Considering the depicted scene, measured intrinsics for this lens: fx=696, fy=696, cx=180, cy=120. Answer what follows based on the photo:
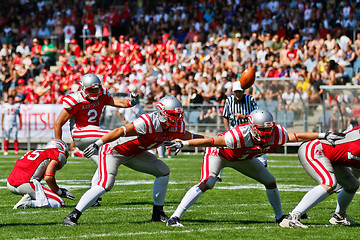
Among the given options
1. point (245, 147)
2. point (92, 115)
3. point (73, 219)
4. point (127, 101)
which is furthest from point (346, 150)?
point (92, 115)

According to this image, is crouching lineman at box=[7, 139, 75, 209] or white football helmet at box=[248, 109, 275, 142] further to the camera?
crouching lineman at box=[7, 139, 75, 209]

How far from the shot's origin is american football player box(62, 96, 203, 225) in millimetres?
6816

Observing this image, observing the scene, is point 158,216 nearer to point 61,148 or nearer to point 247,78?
point 61,148

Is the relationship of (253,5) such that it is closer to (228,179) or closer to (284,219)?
(228,179)

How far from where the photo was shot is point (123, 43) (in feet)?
79.1

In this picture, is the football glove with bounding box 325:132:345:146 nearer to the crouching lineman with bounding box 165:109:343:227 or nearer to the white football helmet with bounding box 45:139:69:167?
the crouching lineman with bounding box 165:109:343:227

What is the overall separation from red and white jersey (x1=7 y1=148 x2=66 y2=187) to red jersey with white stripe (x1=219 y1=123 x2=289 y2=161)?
2.49 metres

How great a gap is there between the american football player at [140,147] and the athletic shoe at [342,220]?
166cm

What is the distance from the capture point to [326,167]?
670 cm

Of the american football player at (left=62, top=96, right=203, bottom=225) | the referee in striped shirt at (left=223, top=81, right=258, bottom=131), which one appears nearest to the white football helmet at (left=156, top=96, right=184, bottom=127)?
the american football player at (left=62, top=96, right=203, bottom=225)

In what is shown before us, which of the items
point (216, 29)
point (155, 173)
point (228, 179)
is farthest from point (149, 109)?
point (155, 173)

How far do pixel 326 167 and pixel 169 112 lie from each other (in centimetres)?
162

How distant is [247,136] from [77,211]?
5.97 feet

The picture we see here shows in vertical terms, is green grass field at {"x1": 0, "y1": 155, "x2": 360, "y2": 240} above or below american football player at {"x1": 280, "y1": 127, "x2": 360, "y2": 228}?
below
